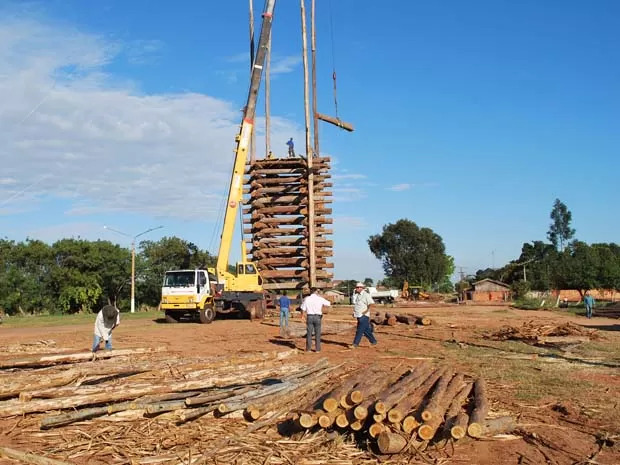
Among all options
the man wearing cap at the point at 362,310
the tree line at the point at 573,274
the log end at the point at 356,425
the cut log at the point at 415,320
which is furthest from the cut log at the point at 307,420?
the tree line at the point at 573,274

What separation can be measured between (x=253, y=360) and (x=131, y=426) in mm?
5217

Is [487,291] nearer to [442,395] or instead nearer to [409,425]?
[442,395]

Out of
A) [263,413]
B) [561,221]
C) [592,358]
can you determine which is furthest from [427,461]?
[561,221]

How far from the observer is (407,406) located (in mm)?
8156

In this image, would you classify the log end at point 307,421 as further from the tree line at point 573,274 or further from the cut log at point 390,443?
the tree line at point 573,274

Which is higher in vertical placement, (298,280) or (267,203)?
(267,203)

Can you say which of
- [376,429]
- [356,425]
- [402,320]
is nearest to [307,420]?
[356,425]

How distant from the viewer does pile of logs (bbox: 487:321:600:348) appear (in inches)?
778

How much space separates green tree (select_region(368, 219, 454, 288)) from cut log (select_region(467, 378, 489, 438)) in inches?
3158

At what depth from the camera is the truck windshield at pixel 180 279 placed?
28016 millimetres

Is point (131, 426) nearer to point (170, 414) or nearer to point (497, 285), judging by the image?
point (170, 414)

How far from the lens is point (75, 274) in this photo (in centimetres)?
6075

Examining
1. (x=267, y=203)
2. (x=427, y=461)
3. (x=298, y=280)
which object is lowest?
(x=427, y=461)

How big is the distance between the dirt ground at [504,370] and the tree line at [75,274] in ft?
117
